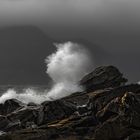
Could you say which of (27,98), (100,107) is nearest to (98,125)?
(100,107)

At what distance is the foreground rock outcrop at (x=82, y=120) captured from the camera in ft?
211

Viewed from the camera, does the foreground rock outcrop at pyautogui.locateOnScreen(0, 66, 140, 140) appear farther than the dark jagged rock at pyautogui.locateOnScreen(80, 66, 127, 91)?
No

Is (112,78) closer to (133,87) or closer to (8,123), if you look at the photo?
(133,87)

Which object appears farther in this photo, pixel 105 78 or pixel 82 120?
pixel 105 78

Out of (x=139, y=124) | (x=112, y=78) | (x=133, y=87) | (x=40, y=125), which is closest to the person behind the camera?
(x=139, y=124)

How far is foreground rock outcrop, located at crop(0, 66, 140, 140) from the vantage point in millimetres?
64438

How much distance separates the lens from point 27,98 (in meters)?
121

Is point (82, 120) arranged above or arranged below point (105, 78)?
below

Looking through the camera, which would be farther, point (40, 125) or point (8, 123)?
point (8, 123)

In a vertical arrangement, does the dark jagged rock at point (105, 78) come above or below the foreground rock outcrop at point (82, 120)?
above

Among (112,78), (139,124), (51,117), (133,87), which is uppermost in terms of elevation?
(112,78)

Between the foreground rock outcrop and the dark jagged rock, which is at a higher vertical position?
the dark jagged rock

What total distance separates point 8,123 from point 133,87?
20.5 meters

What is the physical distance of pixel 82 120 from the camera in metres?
70.0
